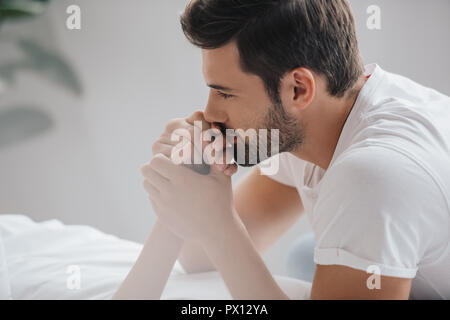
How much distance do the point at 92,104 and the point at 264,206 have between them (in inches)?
37.4

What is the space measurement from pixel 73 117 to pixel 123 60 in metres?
0.31

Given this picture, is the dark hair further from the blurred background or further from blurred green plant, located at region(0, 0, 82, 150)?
blurred green plant, located at region(0, 0, 82, 150)

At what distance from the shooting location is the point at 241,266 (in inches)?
27.1

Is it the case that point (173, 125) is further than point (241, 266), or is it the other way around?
point (173, 125)

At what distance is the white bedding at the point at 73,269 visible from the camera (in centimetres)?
85

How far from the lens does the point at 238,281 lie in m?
0.68

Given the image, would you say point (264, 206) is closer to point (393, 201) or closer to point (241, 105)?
point (241, 105)

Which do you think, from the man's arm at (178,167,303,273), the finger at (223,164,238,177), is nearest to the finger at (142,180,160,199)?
the finger at (223,164,238,177)

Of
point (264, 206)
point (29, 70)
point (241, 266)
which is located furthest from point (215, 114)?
point (29, 70)

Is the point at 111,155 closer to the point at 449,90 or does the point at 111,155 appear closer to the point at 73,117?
the point at 73,117

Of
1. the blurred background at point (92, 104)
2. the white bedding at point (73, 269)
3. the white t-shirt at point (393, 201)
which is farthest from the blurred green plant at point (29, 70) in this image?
the white t-shirt at point (393, 201)

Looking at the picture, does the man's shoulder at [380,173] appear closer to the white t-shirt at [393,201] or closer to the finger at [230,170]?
the white t-shirt at [393,201]

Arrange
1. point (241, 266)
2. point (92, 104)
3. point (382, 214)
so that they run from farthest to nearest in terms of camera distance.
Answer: point (92, 104) < point (241, 266) < point (382, 214)
